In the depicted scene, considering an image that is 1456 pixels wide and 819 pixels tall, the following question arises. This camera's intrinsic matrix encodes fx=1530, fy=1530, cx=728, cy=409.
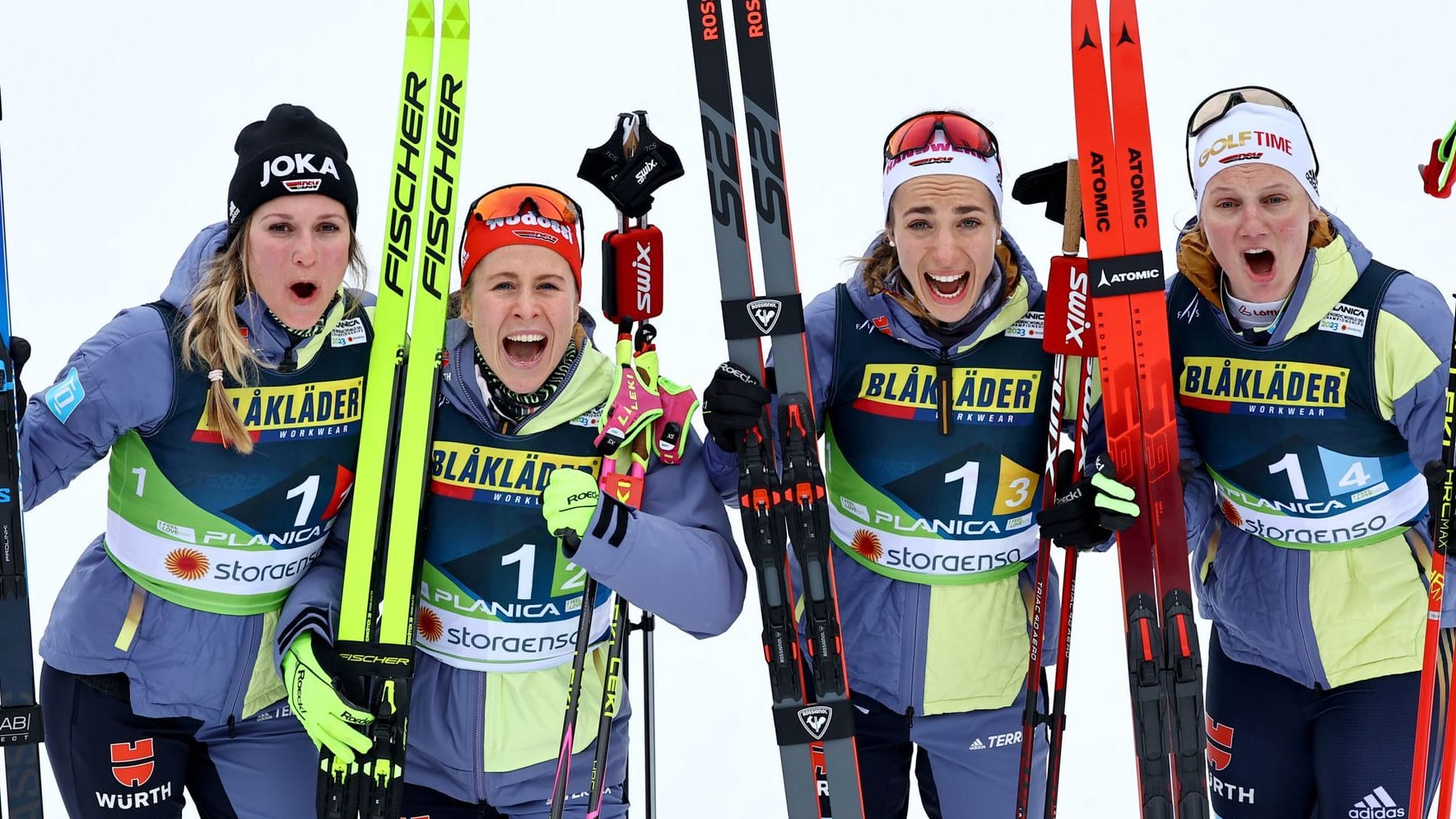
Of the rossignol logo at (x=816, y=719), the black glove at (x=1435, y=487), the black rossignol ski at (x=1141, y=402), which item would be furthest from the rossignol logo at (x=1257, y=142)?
the rossignol logo at (x=816, y=719)

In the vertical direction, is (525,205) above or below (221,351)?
above

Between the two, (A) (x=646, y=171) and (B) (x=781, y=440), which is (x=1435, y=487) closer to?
(B) (x=781, y=440)

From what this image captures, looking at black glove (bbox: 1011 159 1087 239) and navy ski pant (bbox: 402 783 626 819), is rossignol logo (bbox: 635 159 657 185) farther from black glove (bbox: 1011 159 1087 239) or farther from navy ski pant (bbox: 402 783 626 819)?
navy ski pant (bbox: 402 783 626 819)

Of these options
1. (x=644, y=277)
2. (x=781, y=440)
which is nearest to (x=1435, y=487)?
(x=781, y=440)

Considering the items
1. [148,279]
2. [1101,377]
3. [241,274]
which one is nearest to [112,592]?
[241,274]

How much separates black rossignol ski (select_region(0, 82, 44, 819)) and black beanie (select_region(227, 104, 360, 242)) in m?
0.47

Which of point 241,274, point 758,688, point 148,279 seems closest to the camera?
point 241,274

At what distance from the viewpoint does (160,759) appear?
3.21 metres

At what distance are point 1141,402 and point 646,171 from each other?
46.1 inches

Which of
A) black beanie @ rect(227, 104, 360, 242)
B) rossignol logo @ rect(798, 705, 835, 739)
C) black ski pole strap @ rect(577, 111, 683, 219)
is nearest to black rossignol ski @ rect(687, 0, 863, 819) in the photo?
rossignol logo @ rect(798, 705, 835, 739)

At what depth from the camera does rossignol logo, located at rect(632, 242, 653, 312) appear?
3.36m

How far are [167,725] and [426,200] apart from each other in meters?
1.24

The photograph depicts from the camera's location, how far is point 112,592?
3.21 metres

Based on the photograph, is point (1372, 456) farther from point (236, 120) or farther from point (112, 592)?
point (236, 120)
